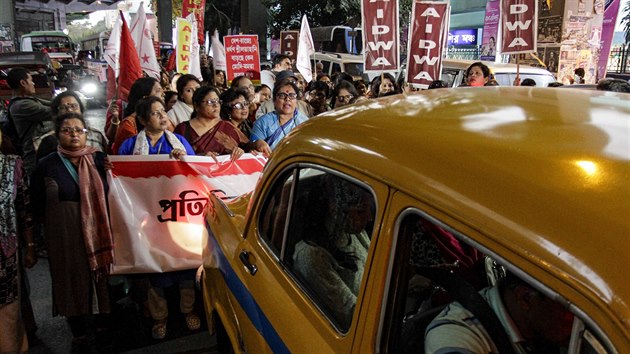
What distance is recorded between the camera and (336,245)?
6.15ft

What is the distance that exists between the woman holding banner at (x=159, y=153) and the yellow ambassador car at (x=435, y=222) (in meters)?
1.55

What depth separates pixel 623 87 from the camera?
486cm

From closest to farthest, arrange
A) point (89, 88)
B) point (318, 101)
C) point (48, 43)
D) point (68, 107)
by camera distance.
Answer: point (68, 107), point (318, 101), point (89, 88), point (48, 43)

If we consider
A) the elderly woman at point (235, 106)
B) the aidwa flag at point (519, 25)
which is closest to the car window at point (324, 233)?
the elderly woman at point (235, 106)

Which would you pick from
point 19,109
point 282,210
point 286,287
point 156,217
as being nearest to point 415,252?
point 286,287

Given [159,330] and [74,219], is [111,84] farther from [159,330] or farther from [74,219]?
[159,330]

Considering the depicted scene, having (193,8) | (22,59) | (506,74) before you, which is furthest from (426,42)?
(22,59)

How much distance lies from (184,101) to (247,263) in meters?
3.96

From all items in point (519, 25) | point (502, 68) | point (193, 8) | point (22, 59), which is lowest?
point (502, 68)

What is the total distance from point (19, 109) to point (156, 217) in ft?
7.97

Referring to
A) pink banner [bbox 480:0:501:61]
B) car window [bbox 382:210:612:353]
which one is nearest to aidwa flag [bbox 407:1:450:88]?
car window [bbox 382:210:612:353]

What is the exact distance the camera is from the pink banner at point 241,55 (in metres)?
8.63

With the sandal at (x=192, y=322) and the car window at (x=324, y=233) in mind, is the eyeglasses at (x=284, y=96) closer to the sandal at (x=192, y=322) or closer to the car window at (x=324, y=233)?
the sandal at (x=192, y=322)

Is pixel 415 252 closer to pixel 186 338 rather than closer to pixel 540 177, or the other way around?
pixel 540 177
